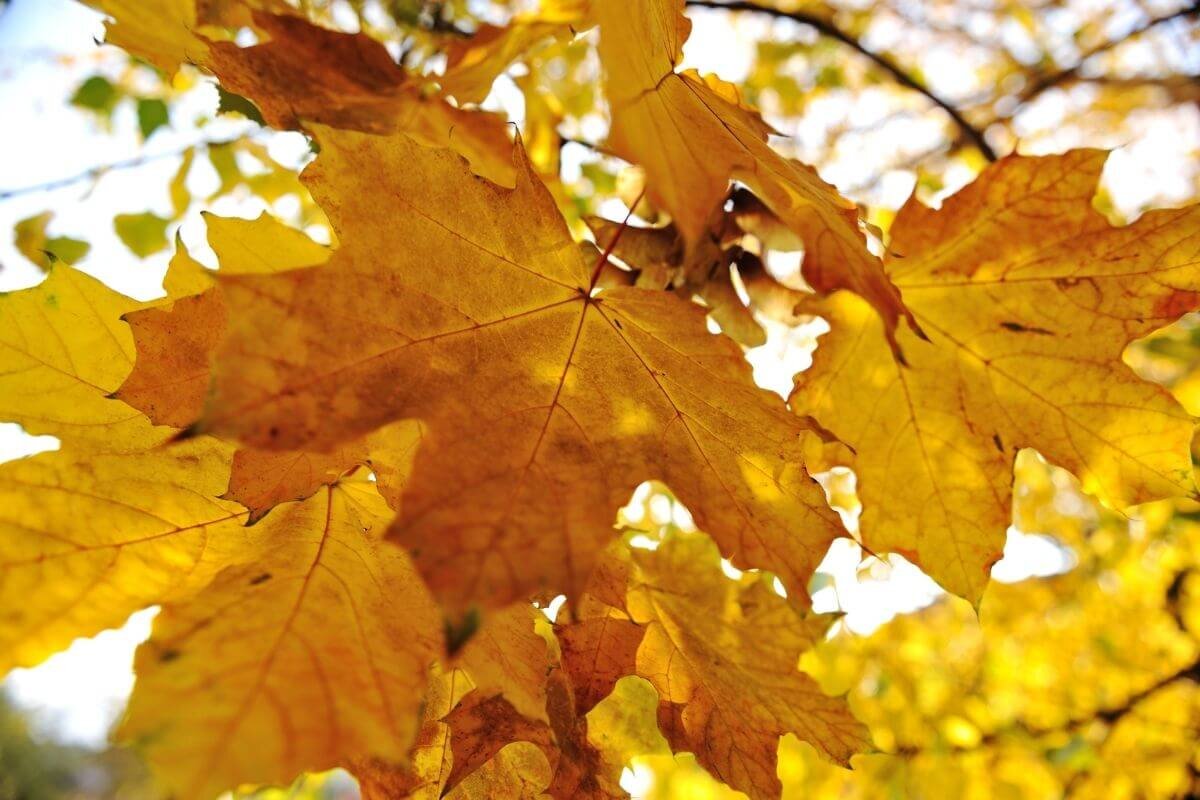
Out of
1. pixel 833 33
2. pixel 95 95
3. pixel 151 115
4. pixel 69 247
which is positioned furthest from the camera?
pixel 95 95

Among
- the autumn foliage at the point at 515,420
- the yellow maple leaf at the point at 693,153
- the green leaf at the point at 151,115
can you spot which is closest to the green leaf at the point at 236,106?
the autumn foliage at the point at 515,420

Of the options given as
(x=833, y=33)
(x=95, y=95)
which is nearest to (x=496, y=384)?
(x=833, y=33)

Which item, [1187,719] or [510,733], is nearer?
[510,733]

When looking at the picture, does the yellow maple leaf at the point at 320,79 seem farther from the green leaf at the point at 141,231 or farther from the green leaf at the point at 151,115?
the green leaf at the point at 141,231

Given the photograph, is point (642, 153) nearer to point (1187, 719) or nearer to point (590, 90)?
point (590, 90)

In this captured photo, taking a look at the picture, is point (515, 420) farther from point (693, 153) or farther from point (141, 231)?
point (141, 231)

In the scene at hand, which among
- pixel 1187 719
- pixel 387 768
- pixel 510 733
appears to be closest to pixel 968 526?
pixel 510 733
